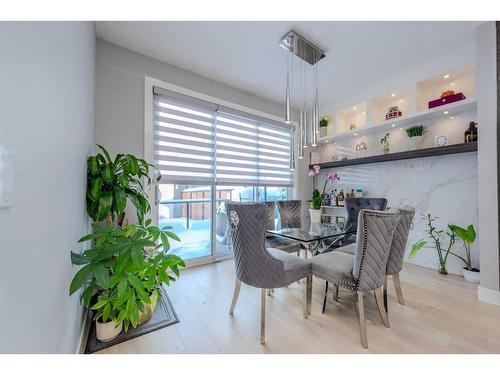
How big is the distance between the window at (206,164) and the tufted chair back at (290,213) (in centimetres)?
89

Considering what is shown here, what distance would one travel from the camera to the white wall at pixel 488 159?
2.09 m

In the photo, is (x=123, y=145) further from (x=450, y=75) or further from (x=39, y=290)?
(x=450, y=75)

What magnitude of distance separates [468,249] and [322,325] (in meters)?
2.32

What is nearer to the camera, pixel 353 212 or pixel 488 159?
pixel 488 159

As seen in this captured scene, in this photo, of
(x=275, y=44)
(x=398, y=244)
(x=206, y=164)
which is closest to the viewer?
(x=398, y=244)

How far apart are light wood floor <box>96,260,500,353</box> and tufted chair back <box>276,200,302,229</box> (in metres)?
0.90

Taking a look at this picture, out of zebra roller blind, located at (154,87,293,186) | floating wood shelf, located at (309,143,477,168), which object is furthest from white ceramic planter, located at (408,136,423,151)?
zebra roller blind, located at (154,87,293,186)

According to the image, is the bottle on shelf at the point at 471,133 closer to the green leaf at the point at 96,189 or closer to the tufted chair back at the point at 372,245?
the tufted chair back at the point at 372,245

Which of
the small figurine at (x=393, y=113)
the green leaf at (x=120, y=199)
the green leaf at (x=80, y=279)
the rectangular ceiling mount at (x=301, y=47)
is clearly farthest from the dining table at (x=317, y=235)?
the rectangular ceiling mount at (x=301, y=47)

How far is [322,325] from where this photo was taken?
1727 millimetres

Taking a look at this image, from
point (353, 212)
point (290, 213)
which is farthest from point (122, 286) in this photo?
point (353, 212)

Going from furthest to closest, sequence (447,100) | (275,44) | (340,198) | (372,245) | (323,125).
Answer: (323,125)
(340,198)
(447,100)
(275,44)
(372,245)

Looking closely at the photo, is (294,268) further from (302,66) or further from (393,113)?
(393,113)
